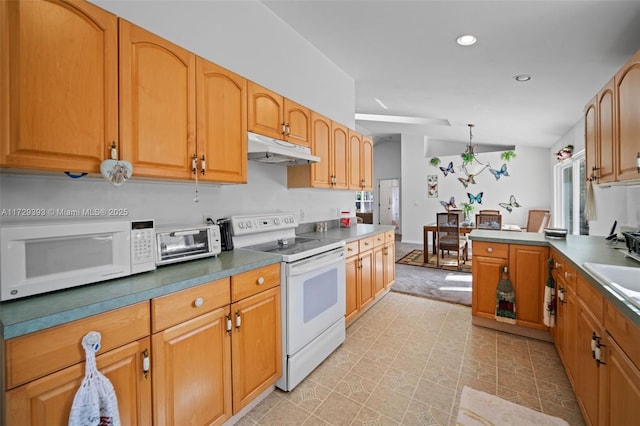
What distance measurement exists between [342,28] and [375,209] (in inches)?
321

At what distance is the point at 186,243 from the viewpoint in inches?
65.6

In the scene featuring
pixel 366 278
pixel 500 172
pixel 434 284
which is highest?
pixel 500 172

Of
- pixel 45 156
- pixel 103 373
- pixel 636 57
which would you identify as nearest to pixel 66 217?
pixel 45 156

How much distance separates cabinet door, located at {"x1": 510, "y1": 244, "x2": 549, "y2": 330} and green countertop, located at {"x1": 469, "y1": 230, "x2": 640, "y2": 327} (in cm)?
9

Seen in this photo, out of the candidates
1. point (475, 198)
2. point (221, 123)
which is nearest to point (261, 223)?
point (221, 123)

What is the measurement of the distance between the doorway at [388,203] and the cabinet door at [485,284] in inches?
304

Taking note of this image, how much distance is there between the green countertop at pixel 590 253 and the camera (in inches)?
43.3

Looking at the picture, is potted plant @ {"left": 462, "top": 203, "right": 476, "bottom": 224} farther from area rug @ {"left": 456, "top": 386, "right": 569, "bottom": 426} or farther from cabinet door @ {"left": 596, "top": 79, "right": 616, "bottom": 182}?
area rug @ {"left": 456, "top": 386, "right": 569, "bottom": 426}

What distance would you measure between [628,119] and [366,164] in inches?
96.6

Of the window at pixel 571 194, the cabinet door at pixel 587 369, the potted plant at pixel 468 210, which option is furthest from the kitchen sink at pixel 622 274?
the potted plant at pixel 468 210

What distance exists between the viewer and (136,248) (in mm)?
1353

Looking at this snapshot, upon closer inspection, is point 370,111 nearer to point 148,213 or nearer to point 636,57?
point 636,57

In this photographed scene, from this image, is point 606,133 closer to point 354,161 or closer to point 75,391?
point 354,161

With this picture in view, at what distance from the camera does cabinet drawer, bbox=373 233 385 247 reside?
327 centimetres
